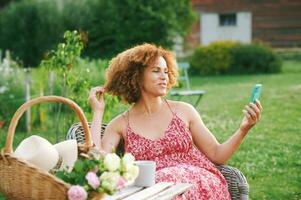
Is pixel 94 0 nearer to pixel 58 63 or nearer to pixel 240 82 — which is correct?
pixel 240 82

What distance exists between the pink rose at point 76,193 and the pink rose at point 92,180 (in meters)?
0.04

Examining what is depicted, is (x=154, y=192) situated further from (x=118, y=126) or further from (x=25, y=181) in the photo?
(x=118, y=126)

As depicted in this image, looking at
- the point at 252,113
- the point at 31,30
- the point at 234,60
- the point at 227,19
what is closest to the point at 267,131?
the point at 252,113

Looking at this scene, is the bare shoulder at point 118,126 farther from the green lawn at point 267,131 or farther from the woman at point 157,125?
the green lawn at point 267,131

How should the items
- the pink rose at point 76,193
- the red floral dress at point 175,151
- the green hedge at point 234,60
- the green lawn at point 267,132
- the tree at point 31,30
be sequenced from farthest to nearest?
the tree at point 31,30 < the green hedge at point 234,60 < the green lawn at point 267,132 < the red floral dress at point 175,151 < the pink rose at point 76,193

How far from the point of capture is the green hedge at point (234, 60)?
25.9 metres

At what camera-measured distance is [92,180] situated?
9.57 feet

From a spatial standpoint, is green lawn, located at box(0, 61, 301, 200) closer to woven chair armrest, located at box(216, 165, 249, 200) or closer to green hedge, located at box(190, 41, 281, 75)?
woven chair armrest, located at box(216, 165, 249, 200)

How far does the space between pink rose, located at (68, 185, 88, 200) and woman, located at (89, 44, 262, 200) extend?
1217 millimetres

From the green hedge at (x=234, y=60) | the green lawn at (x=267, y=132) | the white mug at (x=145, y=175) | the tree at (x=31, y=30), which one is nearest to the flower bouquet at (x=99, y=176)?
the white mug at (x=145, y=175)

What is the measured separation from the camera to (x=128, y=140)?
171 inches

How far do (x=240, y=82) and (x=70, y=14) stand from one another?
33.2 feet

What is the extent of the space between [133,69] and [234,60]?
73.3 feet

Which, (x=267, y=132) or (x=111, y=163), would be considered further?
(x=267, y=132)
